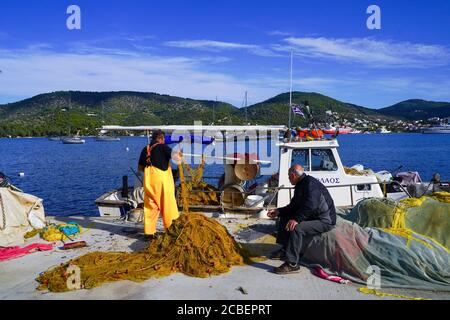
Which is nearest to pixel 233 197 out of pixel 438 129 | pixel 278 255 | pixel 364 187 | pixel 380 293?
pixel 278 255

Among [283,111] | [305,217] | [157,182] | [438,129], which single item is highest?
[283,111]

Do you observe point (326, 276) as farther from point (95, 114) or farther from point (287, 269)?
point (95, 114)

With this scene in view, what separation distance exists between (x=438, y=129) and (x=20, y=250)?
18897 centimetres

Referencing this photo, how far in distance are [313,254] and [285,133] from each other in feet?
16.2

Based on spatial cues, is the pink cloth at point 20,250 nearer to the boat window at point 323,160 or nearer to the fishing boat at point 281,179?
the fishing boat at point 281,179

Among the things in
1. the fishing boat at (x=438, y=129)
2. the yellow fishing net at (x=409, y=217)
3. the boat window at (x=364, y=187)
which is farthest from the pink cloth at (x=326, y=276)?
the fishing boat at (x=438, y=129)

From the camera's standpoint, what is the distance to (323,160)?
9773 millimetres

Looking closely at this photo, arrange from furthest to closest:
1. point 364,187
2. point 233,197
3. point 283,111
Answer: point 283,111
point 364,187
point 233,197

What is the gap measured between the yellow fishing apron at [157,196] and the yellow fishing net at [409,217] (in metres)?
3.11

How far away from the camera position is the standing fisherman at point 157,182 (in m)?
6.80
